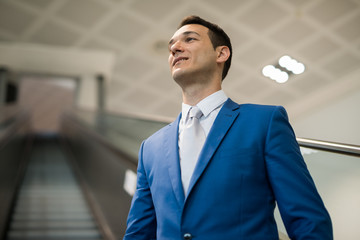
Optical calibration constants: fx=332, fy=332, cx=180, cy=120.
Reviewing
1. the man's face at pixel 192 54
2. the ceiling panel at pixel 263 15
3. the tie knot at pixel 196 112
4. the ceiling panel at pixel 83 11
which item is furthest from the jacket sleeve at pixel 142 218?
the ceiling panel at pixel 263 15

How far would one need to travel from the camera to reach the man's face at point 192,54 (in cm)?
139

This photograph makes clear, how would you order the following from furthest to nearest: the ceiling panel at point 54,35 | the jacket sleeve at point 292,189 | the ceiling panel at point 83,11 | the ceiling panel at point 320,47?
the ceiling panel at point 320,47 → the ceiling panel at point 54,35 → the ceiling panel at point 83,11 → the jacket sleeve at point 292,189

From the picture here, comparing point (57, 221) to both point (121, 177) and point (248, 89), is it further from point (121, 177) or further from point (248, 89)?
point (248, 89)

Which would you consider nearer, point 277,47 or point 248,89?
point 277,47

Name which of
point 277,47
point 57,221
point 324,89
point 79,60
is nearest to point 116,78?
point 79,60

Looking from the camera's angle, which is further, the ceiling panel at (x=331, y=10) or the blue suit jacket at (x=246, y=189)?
the ceiling panel at (x=331, y=10)

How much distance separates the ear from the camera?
1473 mm

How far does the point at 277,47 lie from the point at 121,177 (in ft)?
31.1

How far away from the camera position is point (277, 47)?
11742mm

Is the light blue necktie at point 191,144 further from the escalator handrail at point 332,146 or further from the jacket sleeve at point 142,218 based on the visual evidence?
the escalator handrail at point 332,146

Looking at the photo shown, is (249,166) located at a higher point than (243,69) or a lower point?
lower

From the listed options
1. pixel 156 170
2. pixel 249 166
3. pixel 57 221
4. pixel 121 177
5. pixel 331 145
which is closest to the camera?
pixel 249 166

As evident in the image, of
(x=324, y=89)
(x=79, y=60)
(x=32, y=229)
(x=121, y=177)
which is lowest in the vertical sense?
(x=32, y=229)

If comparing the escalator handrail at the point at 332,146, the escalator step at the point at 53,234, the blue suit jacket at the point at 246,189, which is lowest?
the escalator step at the point at 53,234
